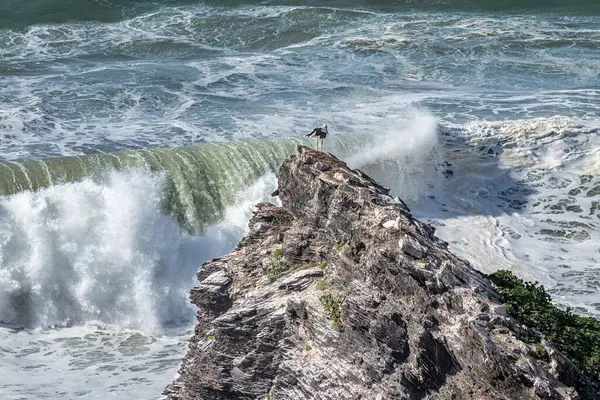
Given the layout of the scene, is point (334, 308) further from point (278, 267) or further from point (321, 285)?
point (278, 267)

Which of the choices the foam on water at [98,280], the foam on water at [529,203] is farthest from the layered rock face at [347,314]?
the foam on water at [529,203]

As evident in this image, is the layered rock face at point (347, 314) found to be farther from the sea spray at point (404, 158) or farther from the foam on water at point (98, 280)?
the sea spray at point (404, 158)

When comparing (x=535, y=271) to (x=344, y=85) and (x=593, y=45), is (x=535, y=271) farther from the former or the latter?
(x=593, y=45)

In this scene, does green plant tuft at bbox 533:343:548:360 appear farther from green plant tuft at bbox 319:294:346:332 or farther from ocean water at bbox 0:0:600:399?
ocean water at bbox 0:0:600:399

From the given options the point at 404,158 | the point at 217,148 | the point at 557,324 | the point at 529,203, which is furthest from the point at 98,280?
the point at 557,324

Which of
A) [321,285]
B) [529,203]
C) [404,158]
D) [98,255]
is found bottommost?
[529,203]

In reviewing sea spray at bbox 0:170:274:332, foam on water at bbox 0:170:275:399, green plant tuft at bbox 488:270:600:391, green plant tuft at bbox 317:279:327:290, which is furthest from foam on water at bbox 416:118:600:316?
green plant tuft at bbox 317:279:327:290
